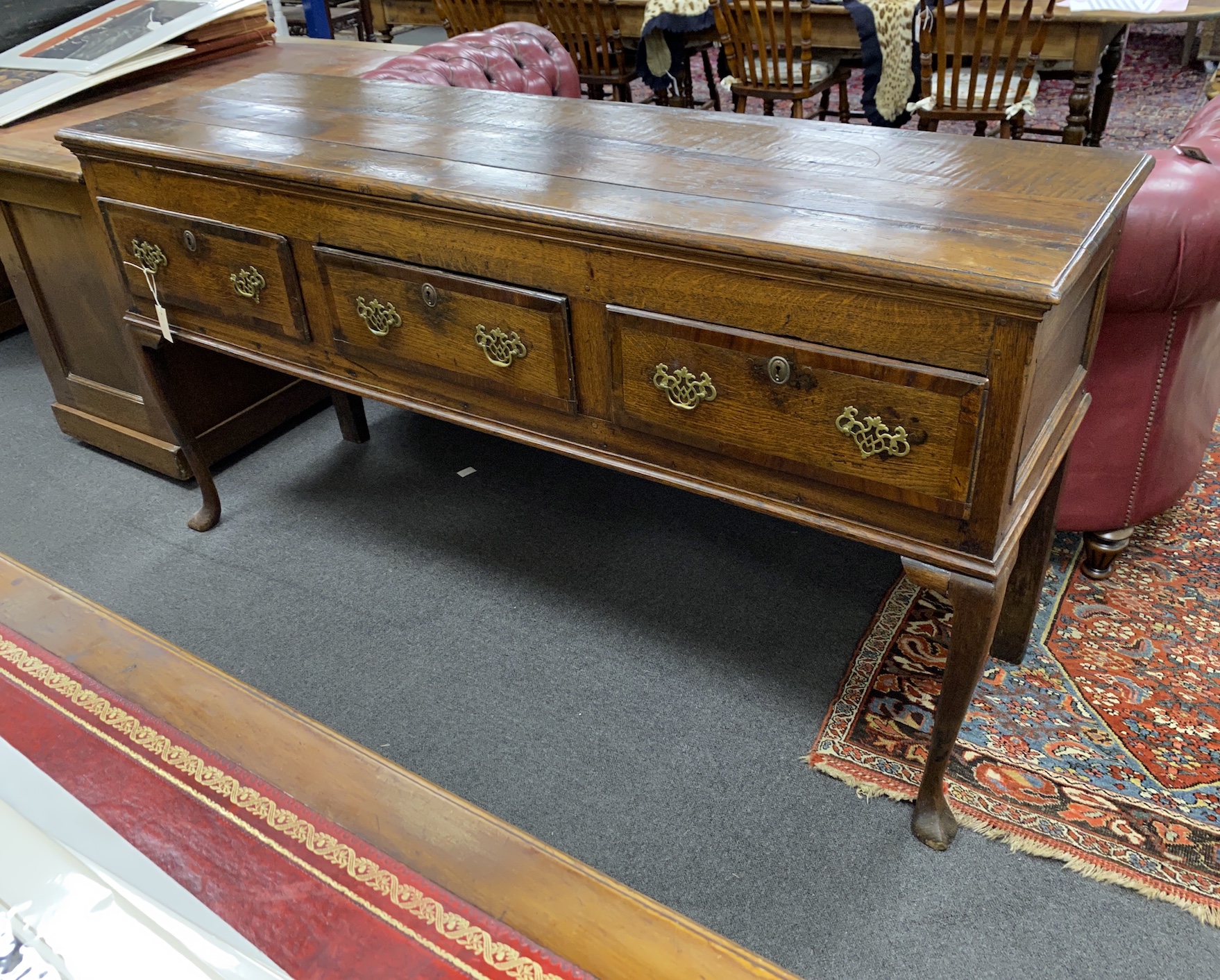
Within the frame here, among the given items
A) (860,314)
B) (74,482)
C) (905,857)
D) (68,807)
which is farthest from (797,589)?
(74,482)

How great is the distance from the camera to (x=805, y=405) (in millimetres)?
1145

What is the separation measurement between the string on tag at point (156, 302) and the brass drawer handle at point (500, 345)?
769 millimetres

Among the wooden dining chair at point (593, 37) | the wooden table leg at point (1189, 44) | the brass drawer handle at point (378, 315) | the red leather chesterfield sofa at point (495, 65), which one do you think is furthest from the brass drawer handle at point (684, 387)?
the wooden table leg at point (1189, 44)

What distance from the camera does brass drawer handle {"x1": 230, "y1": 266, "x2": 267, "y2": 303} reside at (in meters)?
1.60

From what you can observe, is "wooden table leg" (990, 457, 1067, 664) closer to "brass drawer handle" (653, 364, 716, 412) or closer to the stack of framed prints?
"brass drawer handle" (653, 364, 716, 412)

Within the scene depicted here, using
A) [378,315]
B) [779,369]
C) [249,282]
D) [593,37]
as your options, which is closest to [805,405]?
[779,369]

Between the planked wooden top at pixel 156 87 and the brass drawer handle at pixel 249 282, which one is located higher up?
the planked wooden top at pixel 156 87

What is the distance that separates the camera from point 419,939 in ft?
2.74

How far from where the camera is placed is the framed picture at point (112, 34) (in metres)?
2.48

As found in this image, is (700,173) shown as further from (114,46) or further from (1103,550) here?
(114,46)

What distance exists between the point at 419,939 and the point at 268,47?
2931 millimetres

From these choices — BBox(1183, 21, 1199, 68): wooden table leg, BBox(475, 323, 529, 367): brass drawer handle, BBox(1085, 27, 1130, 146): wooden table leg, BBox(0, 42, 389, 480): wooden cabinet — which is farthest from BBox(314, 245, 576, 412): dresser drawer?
BBox(1183, 21, 1199, 68): wooden table leg

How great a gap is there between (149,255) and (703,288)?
1123 mm

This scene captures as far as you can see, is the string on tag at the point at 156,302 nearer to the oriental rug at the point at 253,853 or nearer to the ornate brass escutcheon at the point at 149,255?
the ornate brass escutcheon at the point at 149,255
